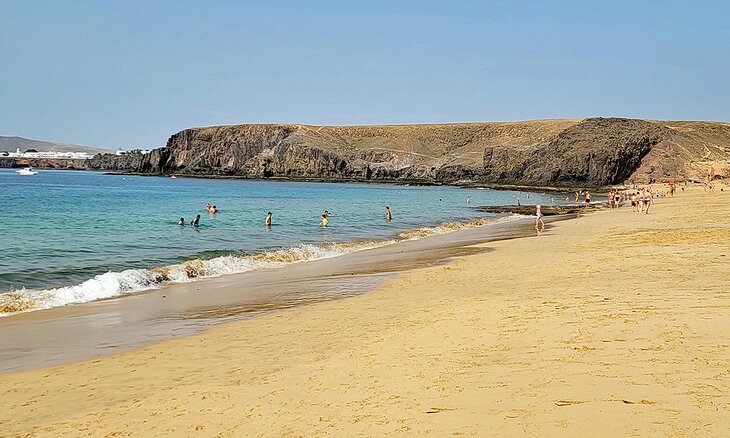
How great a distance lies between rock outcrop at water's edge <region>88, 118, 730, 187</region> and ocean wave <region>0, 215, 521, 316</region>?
82247 millimetres

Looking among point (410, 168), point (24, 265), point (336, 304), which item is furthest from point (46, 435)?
point (410, 168)

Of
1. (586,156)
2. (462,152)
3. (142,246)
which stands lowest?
(142,246)

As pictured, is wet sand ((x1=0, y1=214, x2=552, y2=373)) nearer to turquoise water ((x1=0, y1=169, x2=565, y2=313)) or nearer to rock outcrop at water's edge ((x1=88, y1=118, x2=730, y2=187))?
turquoise water ((x1=0, y1=169, x2=565, y2=313))

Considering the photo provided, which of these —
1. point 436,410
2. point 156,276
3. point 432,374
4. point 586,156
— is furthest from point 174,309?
point 586,156

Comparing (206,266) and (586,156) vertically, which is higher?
(586,156)

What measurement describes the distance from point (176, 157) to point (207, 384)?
17614 cm

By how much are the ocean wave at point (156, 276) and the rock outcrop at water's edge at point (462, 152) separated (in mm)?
82247

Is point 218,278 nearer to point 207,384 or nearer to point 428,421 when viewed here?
point 207,384

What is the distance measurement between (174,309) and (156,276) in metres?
4.38

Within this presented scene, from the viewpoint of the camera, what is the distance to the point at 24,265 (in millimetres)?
17938

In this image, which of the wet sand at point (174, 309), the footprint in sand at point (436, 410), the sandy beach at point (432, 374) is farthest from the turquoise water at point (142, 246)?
the footprint in sand at point (436, 410)

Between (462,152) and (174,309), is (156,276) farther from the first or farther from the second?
(462,152)

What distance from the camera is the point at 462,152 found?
149 meters

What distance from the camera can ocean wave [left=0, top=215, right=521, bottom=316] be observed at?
42.2 ft
